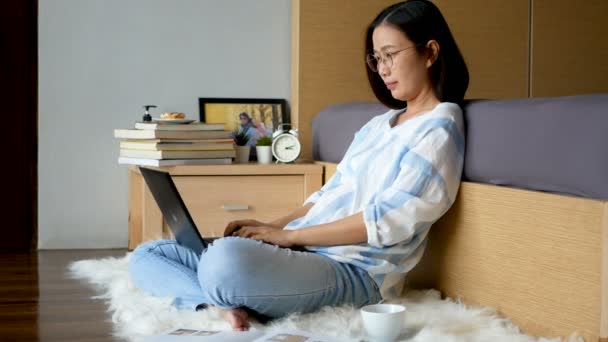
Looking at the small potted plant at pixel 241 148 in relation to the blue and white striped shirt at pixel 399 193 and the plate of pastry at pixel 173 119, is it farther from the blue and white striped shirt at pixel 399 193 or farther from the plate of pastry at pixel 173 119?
the blue and white striped shirt at pixel 399 193

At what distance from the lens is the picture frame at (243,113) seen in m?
3.43

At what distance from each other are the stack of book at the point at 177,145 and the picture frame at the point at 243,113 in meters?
0.41

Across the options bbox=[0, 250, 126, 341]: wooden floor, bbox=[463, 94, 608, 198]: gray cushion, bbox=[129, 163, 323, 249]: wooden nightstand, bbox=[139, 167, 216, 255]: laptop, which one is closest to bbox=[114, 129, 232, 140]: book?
bbox=[129, 163, 323, 249]: wooden nightstand

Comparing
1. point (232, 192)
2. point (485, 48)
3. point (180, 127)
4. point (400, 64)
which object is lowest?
point (232, 192)

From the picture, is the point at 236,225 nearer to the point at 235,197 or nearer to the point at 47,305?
the point at 47,305

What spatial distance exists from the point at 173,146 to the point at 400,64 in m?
1.13

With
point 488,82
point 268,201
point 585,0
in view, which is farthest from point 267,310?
point 585,0

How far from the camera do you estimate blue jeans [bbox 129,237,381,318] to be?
1809 mm

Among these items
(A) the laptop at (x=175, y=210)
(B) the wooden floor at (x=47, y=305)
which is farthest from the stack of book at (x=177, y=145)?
(A) the laptop at (x=175, y=210)

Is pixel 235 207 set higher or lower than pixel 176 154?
lower

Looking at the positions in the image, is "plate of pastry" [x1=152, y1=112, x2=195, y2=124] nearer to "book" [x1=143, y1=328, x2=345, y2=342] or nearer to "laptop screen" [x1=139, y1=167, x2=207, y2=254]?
"laptop screen" [x1=139, y1=167, x2=207, y2=254]

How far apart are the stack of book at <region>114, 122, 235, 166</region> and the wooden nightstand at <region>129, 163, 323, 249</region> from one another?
0.19 feet

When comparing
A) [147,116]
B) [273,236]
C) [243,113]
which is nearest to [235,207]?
[147,116]

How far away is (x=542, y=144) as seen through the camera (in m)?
1.73
